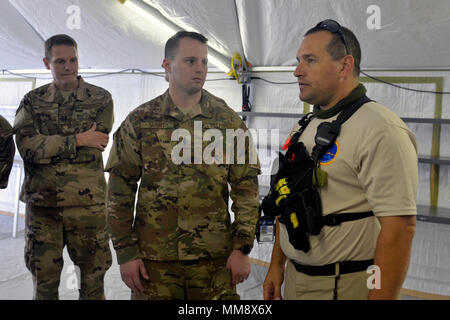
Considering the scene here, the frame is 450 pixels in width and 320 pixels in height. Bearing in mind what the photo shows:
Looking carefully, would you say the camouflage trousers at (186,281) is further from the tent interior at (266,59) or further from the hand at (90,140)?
the tent interior at (266,59)

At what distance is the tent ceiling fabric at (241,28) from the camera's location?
1901 millimetres

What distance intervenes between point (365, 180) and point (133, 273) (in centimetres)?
83

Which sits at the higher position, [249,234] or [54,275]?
[249,234]

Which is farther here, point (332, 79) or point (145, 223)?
point (145, 223)

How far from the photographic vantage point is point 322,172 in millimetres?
1012

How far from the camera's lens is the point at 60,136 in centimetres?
165

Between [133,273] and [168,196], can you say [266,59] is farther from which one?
[133,273]

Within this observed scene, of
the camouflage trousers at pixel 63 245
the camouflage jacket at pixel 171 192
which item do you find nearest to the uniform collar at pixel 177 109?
the camouflage jacket at pixel 171 192

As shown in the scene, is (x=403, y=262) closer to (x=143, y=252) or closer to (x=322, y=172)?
(x=322, y=172)

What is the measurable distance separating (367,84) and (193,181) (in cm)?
158

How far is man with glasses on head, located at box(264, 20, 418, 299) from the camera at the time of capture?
2.88 ft

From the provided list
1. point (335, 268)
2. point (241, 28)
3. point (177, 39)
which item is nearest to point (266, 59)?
point (241, 28)

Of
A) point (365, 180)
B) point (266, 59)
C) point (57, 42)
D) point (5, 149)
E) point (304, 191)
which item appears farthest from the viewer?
point (266, 59)

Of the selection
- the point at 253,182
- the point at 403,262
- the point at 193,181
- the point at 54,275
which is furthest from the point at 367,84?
the point at 54,275
